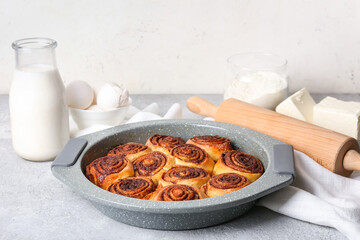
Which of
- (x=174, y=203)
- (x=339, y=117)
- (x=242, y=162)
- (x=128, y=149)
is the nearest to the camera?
(x=174, y=203)

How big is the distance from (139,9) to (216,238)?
113 centimetres

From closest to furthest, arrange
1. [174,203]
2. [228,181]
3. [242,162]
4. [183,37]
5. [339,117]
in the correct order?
[174,203], [228,181], [242,162], [339,117], [183,37]

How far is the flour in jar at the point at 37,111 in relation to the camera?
141 cm

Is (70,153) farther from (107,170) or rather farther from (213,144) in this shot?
(213,144)

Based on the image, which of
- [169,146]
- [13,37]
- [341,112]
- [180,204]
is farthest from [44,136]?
[341,112]

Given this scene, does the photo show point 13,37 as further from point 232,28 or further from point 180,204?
point 180,204

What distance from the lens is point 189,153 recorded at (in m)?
1.28

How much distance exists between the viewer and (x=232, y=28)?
6.62 ft

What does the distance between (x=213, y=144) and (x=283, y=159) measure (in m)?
0.22

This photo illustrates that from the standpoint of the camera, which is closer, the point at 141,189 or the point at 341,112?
the point at 141,189

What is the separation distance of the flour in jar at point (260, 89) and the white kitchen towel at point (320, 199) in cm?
40

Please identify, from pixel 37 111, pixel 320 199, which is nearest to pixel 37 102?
pixel 37 111

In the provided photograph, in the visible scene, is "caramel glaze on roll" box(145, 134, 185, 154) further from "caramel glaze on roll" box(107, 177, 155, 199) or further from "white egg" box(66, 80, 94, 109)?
"white egg" box(66, 80, 94, 109)

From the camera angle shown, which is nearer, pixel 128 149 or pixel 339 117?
pixel 128 149
